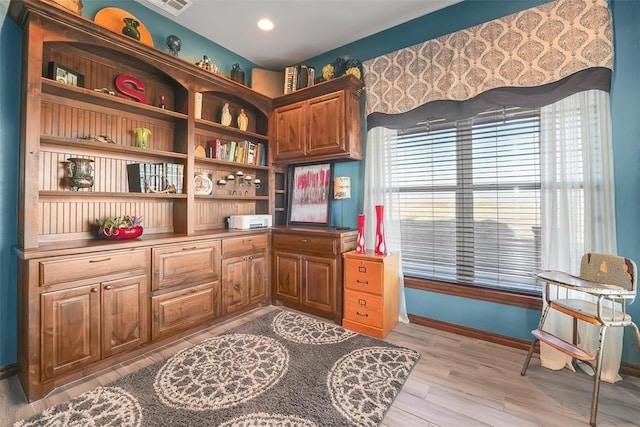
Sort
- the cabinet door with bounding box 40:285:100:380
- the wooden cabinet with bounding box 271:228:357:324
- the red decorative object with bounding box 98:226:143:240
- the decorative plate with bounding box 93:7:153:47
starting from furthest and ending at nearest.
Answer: the wooden cabinet with bounding box 271:228:357:324 < the decorative plate with bounding box 93:7:153:47 < the red decorative object with bounding box 98:226:143:240 < the cabinet door with bounding box 40:285:100:380

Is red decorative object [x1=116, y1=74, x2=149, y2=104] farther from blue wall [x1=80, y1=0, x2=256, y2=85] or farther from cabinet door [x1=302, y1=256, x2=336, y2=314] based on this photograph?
cabinet door [x1=302, y1=256, x2=336, y2=314]

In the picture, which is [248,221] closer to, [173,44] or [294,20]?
[173,44]

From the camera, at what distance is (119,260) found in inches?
80.5

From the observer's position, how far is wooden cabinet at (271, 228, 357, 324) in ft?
9.16

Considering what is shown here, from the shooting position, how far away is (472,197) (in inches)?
101

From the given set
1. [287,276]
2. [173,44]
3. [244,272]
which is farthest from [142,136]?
[287,276]

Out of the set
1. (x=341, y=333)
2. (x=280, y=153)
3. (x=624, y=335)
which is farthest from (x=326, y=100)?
(x=624, y=335)

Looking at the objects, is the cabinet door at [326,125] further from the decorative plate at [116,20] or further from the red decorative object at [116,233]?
the red decorative object at [116,233]

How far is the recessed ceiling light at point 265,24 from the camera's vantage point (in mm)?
2836

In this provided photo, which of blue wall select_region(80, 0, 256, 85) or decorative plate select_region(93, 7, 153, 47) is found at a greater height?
blue wall select_region(80, 0, 256, 85)

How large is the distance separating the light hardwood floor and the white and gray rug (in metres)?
0.12

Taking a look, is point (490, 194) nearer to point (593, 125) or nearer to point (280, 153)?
point (593, 125)

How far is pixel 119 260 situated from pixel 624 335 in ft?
12.2

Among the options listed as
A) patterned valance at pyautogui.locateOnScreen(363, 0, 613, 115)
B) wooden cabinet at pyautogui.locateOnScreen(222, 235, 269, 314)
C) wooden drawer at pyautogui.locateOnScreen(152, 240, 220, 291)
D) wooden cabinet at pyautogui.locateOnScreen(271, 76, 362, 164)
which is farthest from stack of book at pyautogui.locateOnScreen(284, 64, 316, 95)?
wooden drawer at pyautogui.locateOnScreen(152, 240, 220, 291)
